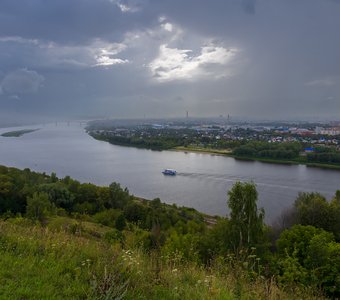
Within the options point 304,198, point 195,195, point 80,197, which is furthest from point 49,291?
point 195,195

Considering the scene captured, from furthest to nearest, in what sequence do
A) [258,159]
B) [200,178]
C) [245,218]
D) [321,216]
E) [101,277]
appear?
[258,159]
[200,178]
[321,216]
[245,218]
[101,277]

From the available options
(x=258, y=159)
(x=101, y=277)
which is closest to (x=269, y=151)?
(x=258, y=159)

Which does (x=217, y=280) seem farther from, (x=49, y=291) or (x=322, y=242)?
(x=322, y=242)

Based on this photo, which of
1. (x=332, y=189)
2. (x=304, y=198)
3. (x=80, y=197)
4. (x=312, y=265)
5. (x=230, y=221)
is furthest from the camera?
(x=332, y=189)

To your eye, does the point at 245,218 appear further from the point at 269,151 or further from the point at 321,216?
the point at 269,151

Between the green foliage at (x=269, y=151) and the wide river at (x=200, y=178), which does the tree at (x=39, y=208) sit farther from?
the green foliage at (x=269, y=151)

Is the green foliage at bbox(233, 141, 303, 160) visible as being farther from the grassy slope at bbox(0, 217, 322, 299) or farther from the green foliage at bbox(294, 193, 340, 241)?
the grassy slope at bbox(0, 217, 322, 299)

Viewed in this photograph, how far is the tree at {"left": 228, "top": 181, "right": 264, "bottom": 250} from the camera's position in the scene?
635cm

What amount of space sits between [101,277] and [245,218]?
5298 millimetres

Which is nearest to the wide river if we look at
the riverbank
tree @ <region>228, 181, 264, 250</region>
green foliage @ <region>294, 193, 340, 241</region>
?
the riverbank

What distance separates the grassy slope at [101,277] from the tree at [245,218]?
430 centimetres

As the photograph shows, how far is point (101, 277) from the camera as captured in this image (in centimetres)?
177

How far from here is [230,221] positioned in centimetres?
666

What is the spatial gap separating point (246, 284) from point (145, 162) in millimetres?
26152
